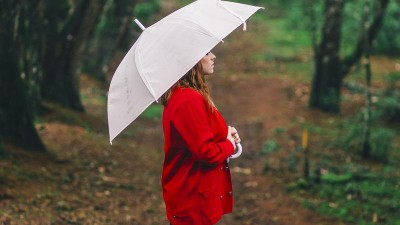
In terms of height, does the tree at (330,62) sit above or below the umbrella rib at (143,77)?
below

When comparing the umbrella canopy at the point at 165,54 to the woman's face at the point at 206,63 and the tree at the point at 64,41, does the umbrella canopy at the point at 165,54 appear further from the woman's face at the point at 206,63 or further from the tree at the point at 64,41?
the tree at the point at 64,41

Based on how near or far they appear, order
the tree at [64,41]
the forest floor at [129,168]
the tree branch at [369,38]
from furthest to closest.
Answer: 1. the tree branch at [369,38]
2. the tree at [64,41]
3. the forest floor at [129,168]

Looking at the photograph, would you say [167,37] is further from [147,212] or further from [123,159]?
[123,159]

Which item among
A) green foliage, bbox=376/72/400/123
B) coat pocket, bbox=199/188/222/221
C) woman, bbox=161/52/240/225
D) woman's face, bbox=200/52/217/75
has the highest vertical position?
woman's face, bbox=200/52/217/75

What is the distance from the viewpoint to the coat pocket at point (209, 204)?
4.02m

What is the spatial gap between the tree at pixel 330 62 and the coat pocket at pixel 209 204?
1041 centimetres

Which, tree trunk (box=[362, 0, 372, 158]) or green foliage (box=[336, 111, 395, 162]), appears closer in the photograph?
tree trunk (box=[362, 0, 372, 158])

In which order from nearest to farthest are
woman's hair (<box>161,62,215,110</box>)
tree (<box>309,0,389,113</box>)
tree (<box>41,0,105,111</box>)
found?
woman's hair (<box>161,62,215,110</box>) → tree (<box>41,0,105,111</box>) → tree (<box>309,0,389,113</box>)

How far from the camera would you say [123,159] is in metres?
10.5

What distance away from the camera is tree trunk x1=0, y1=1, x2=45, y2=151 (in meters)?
8.02

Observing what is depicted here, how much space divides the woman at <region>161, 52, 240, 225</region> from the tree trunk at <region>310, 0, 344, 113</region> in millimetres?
10250

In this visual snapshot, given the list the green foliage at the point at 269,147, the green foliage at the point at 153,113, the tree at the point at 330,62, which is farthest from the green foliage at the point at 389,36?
the green foliage at the point at 269,147

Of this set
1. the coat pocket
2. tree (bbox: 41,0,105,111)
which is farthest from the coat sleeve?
tree (bbox: 41,0,105,111)

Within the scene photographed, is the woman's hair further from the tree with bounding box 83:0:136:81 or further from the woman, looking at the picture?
the tree with bounding box 83:0:136:81
